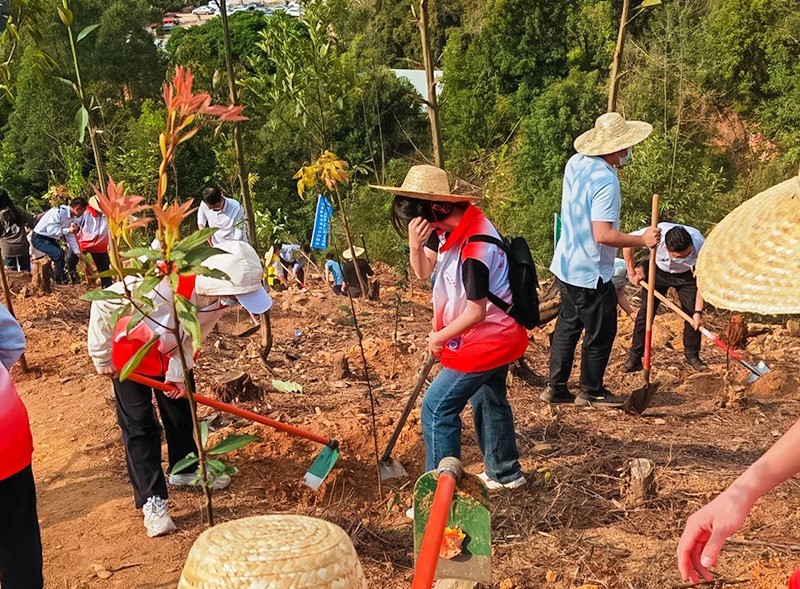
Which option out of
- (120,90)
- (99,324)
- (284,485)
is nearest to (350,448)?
(284,485)

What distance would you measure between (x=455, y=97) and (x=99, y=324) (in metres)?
19.9

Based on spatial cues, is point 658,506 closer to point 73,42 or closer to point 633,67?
point 73,42

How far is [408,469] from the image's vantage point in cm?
459

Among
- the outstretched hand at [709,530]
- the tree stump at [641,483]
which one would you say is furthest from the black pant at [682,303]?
the outstretched hand at [709,530]

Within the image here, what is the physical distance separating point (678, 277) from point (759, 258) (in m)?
5.26

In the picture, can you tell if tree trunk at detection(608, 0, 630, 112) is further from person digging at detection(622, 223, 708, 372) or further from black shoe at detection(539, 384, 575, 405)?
black shoe at detection(539, 384, 575, 405)

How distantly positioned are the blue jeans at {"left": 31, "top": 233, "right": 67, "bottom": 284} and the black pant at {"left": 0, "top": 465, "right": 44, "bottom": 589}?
9157mm

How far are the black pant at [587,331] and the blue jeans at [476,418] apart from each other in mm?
1362

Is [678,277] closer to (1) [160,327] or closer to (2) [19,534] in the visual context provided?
(1) [160,327]

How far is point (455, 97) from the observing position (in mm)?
22422

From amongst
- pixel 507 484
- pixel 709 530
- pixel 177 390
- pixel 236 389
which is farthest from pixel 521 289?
pixel 236 389

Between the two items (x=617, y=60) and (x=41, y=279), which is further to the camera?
(x=41, y=279)

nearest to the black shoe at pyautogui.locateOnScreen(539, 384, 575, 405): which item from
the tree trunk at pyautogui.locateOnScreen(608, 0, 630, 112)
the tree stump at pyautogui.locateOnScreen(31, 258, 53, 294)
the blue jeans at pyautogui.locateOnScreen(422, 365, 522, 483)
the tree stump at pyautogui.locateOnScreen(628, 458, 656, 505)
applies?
the blue jeans at pyautogui.locateOnScreen(422, 365, 522, 483)

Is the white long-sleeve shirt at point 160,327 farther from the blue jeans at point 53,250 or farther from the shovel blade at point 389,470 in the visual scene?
the blue jeans at point 53,250
